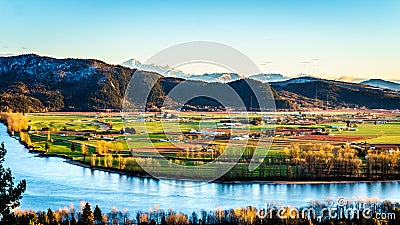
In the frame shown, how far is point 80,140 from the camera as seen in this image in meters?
15.7

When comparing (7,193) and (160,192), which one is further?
(160,192)

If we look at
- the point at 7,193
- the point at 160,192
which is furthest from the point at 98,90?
the point at 7,193

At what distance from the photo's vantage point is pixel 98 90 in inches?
1140

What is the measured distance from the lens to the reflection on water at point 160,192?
8.14 metres

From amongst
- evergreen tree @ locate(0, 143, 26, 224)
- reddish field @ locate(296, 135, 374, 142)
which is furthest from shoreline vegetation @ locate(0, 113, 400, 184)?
evergreen tree @ locate(0, 143, 26, 224)

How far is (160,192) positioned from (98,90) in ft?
67.8

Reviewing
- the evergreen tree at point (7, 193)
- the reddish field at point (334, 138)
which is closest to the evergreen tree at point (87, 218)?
the evergreen tree at point (7, 193)

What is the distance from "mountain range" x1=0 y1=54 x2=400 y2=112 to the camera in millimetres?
26672

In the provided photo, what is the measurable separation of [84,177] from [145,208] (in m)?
3.28

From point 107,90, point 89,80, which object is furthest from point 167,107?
point 89,80

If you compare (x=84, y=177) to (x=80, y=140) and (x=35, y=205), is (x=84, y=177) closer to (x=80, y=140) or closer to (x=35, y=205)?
(x=35, y=205)

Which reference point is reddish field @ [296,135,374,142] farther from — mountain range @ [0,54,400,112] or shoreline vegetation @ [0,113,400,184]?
mountain range @ [0,54,400,112]

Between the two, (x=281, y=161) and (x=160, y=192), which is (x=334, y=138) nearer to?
(x=281, y=161)

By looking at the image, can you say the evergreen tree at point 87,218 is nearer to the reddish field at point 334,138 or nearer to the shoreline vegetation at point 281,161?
the shoreline vegetation at point 281,161
